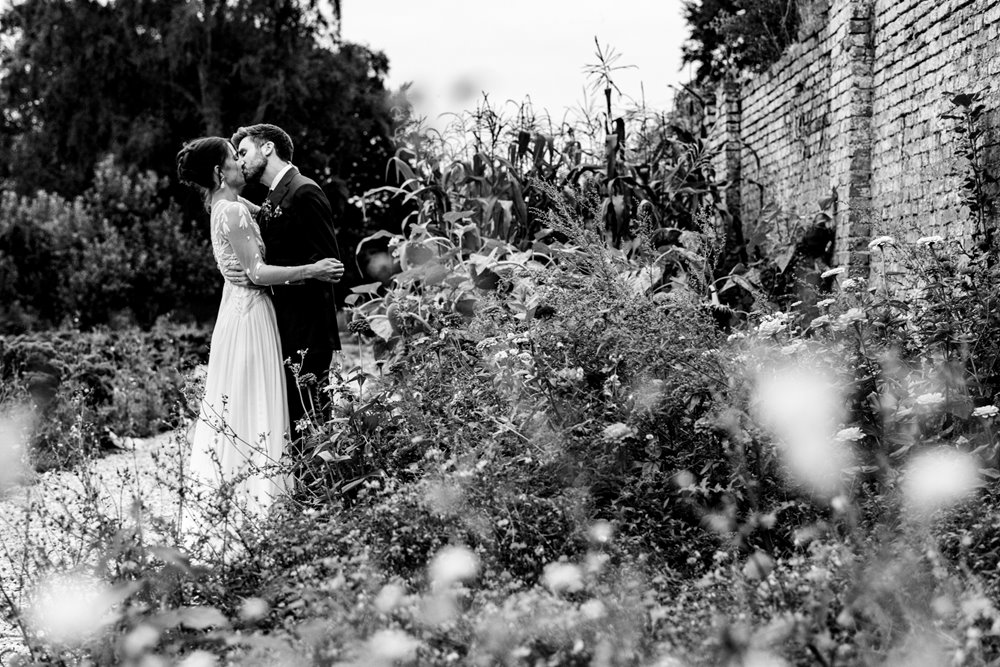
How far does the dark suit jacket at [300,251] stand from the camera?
409 cm

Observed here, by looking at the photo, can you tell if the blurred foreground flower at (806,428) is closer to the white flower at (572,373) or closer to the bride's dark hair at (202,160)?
the white flower at (572,373)

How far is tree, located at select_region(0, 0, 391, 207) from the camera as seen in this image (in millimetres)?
20703

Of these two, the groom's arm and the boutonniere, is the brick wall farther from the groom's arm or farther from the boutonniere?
the boutonniere

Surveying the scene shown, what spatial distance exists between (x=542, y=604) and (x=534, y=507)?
65cm

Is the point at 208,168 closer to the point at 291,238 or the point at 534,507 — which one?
the point at 291,238

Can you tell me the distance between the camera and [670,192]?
6.41 meters

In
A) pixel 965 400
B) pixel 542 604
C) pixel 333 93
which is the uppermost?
pixel 333 93

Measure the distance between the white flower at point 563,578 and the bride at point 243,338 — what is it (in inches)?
71.4

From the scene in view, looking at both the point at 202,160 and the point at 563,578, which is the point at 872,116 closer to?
the point at 202,160

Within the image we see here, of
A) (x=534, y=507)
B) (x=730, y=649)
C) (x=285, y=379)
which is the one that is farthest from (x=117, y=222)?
(x=730, y=649)

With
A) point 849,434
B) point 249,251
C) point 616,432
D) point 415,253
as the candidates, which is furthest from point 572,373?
point 415,253

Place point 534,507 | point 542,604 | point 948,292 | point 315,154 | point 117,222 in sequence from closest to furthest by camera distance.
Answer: point 542,604 < point 534,507 < point 948,292 < point 117,222 < point 315,154

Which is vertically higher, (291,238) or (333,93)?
(333,93)

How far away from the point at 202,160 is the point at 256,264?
46cm
